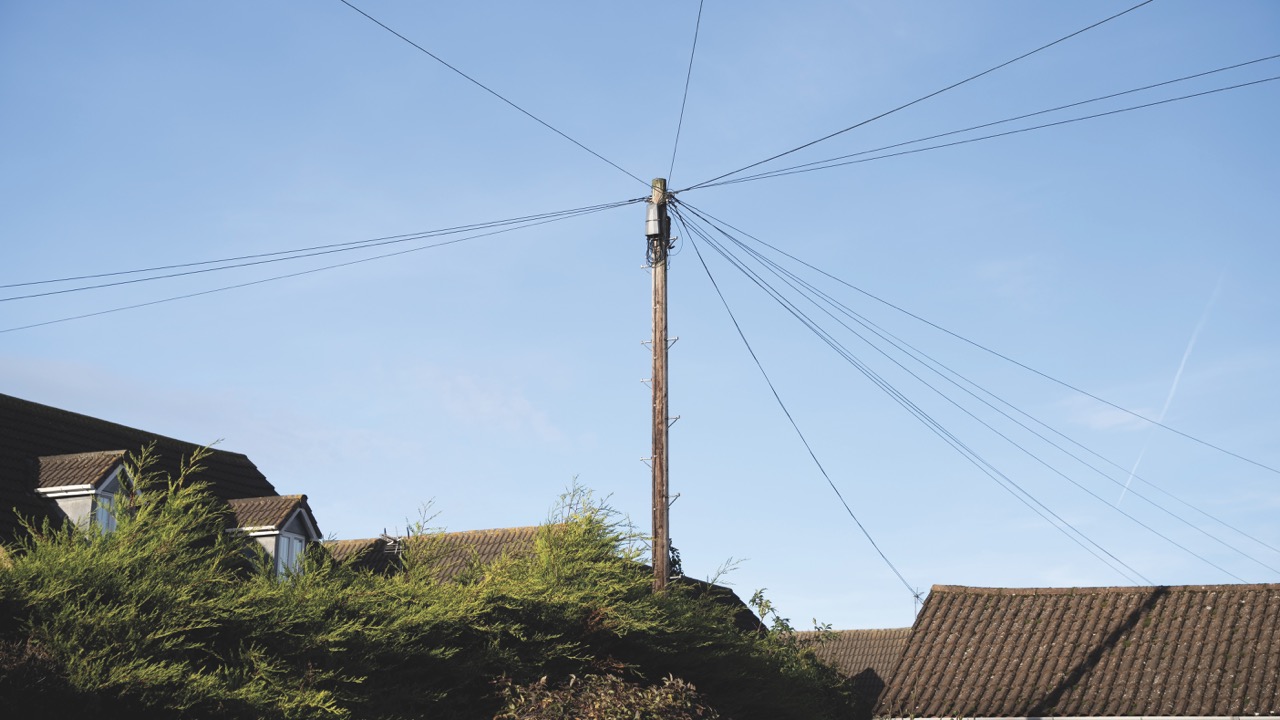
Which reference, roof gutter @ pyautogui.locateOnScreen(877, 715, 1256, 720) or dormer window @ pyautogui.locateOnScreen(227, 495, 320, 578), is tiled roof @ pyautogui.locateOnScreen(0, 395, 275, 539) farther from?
roof gutter @ pyautogui.locateOnScreen(877, 715, 1256, 720)

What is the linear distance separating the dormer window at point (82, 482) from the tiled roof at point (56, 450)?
0.24 metres

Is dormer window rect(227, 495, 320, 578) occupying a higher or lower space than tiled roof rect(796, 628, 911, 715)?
lower

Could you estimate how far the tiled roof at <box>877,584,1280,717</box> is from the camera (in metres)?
22.1

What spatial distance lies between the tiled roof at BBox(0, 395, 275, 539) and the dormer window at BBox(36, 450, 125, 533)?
0.24 m

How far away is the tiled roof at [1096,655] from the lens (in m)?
22.1

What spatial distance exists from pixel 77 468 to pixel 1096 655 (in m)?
21.4

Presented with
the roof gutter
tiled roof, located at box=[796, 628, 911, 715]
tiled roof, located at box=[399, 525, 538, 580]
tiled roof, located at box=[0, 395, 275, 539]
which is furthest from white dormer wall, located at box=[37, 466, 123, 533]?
tiled roof, located at box=[796, 628, 911, 715]

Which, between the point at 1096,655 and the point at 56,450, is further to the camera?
the point at 56,450

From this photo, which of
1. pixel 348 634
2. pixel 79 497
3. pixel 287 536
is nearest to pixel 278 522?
pixel 287 536

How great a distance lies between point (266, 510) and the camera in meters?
25.9

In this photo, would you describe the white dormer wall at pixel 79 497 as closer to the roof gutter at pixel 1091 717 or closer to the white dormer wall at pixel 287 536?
the white dormer wall at pixel 287 536

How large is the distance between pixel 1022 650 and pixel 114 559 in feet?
66.5

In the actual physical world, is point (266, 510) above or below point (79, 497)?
above

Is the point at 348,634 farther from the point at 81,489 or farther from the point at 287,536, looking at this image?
the point at 287,536
